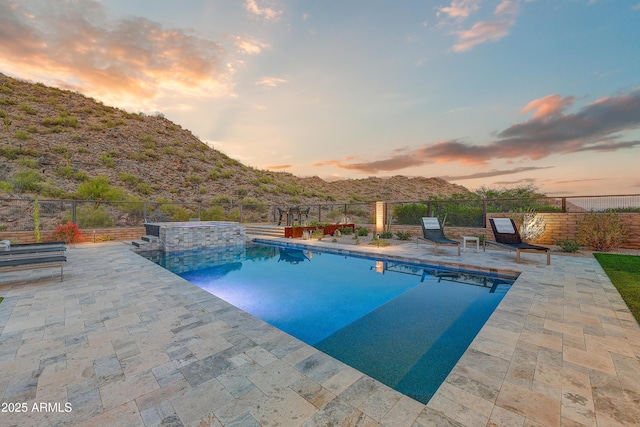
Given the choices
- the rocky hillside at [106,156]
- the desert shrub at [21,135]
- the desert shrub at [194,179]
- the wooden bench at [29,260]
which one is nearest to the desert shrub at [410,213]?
the wooden bench at [29,260]

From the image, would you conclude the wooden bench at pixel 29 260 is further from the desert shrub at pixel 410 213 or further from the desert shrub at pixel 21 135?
the desert shrub at pixel 21 135

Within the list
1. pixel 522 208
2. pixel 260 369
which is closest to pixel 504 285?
pixel 260 369

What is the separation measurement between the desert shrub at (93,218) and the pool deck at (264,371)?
909cm

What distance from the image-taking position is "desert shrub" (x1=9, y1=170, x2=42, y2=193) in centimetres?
1398

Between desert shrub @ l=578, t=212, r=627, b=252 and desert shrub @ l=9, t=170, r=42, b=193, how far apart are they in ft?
83.2

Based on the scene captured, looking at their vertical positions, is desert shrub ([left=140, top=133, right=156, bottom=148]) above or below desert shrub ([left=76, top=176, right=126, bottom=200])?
above

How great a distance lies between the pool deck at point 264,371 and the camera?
1.65 metres

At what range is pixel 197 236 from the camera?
33.1 feet

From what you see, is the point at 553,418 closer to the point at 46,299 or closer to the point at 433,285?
the point at 433,285

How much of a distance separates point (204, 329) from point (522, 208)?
38.5 ft

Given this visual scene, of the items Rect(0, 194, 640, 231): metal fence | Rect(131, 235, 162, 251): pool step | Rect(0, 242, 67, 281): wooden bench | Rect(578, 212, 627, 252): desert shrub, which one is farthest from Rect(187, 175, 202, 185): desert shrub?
Rect(578, 212, 627, 252): desert shrub

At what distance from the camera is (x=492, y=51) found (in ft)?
31.3

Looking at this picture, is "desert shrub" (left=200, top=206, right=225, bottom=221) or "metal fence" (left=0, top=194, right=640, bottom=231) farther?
"desert shrub" (left=200, top=206, right=225, bottom=221)

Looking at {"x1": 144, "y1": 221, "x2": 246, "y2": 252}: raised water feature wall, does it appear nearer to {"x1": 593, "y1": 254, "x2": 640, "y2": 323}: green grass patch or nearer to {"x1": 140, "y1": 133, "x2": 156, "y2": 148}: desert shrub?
{"x1": 593, "y1": 254, "x2": 640, "y2": 323}: green grass patch
